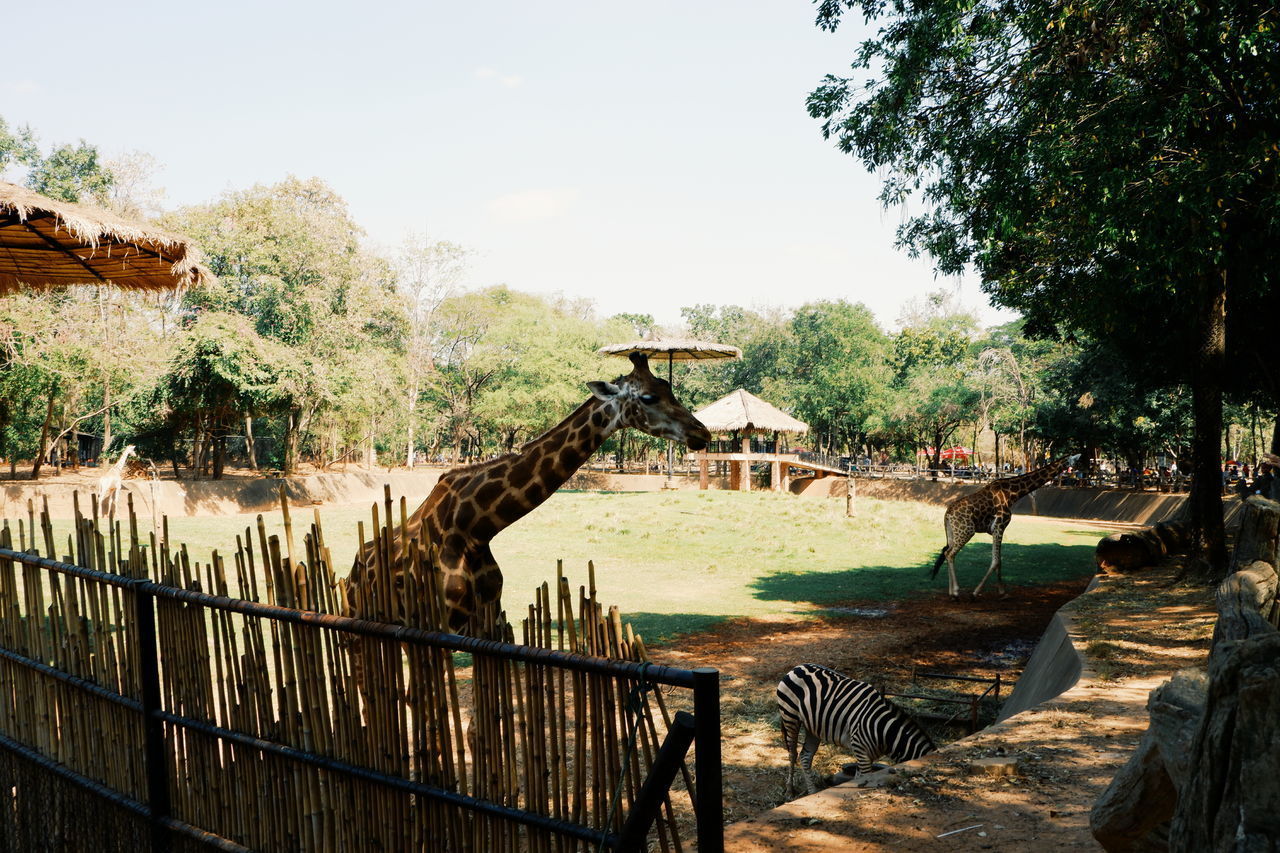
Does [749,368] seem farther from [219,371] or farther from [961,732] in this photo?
[961,732]

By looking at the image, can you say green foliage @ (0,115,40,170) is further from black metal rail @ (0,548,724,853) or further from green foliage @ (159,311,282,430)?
black metal rail @ (0,548,724,853)

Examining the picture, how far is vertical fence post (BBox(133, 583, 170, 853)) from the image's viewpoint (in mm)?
3869

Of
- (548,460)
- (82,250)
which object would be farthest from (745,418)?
(548,460)

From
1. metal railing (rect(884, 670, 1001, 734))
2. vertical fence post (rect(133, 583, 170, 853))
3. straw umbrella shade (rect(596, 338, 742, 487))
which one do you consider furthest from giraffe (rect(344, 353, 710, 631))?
straw umbrella shade (rect(596, 338, 742, 487))

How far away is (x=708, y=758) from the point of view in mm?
2402

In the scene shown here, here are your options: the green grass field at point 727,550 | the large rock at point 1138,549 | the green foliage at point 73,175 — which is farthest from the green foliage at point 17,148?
the large rock at point 1138,549

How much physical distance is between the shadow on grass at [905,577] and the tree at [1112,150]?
4461 mm

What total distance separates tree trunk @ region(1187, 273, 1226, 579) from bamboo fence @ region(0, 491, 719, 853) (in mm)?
9623

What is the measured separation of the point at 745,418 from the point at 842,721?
25.4 meters

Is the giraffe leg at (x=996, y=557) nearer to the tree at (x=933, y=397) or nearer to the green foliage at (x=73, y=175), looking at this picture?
the tree at (x=933, y=397)

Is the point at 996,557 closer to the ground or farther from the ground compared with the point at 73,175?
closer to the ground

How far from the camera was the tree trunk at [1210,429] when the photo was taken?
10.4 meters

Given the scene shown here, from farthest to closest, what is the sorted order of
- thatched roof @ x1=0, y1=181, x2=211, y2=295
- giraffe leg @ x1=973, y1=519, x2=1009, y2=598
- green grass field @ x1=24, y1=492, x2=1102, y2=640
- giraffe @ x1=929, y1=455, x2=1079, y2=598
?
giraffe @ x1=929, y1=455, x2=1079, y2=598
giraffe leg @ x1=973, y1=519, x2=1009, y2=598
green grass field @ x1=24, y1=492, x2=1102, y2=640
thatched roof @ x1=0, y1=181, x2=211, y2=295

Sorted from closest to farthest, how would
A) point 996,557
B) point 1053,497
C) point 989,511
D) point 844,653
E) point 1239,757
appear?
point 1239,757, point 844,653, point 996,557, point 989,511, point 1053,497
